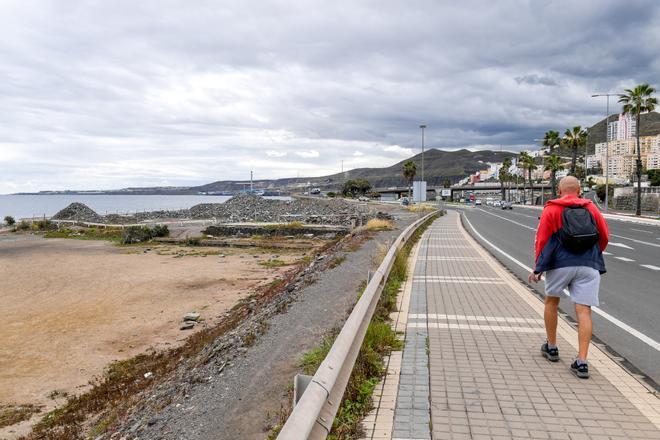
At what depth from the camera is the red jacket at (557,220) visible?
4.69 meters

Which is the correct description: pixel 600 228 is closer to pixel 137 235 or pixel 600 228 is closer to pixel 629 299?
pixel 629 299

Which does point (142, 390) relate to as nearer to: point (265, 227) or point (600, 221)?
point (600, 221)

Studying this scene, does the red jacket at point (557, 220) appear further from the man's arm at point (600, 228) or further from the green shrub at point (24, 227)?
the green shrub at point (24, 227)

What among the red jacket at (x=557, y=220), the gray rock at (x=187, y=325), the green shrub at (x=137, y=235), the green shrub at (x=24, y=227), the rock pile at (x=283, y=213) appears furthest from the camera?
the green shrub at (x=24, y=227)

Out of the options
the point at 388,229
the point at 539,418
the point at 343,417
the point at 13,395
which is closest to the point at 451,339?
the point at 539,418

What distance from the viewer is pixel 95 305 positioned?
56.4 feet

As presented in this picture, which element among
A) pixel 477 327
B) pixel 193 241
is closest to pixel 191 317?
pixel 477 327

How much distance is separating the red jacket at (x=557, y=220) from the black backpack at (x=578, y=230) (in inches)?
2.4

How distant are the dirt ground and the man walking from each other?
8.11 metres

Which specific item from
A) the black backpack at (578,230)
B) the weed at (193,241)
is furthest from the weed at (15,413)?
the weed at (193,241)

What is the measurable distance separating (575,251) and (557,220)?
0.33 meters

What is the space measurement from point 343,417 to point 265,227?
4241 cm

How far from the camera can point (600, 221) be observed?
4664 mm

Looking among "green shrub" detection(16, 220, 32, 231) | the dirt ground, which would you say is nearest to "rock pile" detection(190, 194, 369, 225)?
the dirt ground
